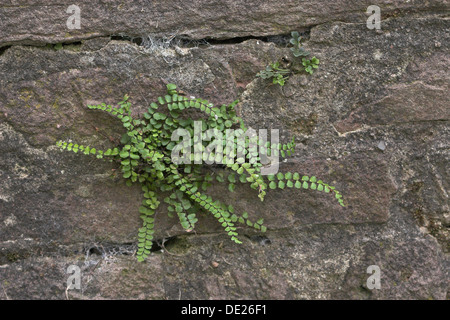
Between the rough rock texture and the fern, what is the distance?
0.06 metres

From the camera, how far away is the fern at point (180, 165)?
5.39 feet

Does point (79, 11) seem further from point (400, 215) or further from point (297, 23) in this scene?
point (400, 215)

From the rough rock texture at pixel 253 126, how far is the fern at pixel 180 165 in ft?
0.18

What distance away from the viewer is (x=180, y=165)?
173cm

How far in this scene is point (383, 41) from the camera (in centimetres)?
171

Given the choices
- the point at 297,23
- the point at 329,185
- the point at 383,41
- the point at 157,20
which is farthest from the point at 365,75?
the point at 157,20

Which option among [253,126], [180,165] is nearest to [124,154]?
[180,165]

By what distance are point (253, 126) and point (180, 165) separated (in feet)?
1.06

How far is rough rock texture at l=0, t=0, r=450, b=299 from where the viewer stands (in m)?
1.68
